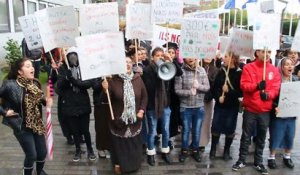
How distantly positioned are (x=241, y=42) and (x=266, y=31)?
50 cm

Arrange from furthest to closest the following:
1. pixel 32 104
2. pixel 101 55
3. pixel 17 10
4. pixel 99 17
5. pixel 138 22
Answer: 1. pixel 17 10
2. pixel 138 22
3. pixel 99 17
4. pixel 101 55
5. pixel 32 104

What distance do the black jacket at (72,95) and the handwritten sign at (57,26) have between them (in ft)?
1.42

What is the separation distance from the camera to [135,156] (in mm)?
5156

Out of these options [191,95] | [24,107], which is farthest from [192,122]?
[24,107]

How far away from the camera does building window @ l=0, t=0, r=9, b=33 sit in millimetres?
12095

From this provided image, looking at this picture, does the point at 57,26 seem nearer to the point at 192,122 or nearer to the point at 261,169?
the point at 192,122

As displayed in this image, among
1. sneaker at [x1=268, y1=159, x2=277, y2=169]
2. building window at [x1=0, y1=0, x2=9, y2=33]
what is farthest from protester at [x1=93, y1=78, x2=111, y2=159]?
building window at [x1=0, y1=0, x2=9, y2=33]

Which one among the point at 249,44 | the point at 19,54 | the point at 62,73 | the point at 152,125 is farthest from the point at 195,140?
the point at 19,54

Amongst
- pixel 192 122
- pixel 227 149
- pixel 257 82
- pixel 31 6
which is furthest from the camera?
pixel 31 6

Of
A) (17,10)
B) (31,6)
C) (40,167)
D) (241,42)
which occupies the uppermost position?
(31,6)

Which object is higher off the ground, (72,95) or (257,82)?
(257,82)

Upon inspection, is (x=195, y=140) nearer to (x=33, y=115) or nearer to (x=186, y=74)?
(x=186, y=74)

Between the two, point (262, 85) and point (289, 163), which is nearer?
point (262, 85)

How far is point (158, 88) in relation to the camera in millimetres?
5309
